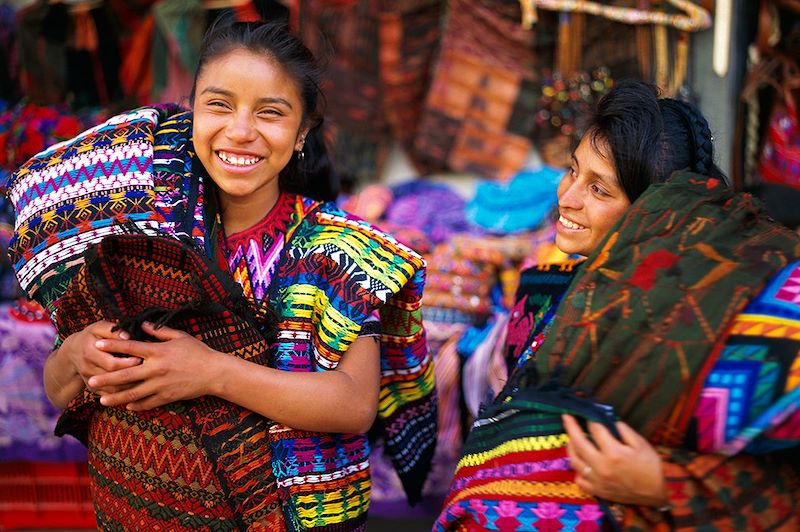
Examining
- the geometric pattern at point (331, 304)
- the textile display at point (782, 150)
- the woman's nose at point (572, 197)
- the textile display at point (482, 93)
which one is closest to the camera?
the geometric pattern at point (331, 304)

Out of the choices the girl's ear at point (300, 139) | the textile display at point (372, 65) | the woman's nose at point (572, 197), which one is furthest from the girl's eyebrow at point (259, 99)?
the textile display at point (372, 65)

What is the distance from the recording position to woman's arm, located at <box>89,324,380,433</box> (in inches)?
60.7

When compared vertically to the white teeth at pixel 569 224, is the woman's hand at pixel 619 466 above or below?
below

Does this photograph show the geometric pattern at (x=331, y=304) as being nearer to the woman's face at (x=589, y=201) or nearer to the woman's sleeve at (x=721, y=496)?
the woman's face at (x=589, y=201)

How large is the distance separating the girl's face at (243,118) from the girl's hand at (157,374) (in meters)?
0.38

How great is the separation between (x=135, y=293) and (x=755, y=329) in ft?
3.82

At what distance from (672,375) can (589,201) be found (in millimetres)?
532

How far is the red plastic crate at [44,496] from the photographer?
11.2 ft

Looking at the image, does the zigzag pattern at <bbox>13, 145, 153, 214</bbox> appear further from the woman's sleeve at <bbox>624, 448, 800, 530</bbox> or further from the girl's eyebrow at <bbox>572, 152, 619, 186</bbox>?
the woman's sleeve at <bbox>624, 448, 800, 530</bbox>

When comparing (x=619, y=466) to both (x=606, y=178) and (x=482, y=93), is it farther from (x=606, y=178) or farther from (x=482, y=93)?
(x=482, y=93)

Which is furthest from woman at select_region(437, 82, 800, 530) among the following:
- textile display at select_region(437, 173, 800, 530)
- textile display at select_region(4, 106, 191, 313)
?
textile display at select_region(4, 106, 191, 313)

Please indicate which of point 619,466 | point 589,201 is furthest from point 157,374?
point 589,201

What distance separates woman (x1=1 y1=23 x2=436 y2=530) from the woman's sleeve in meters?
0.63

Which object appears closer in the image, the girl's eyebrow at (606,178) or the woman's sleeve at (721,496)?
the woman's sleeve at (721,496)
